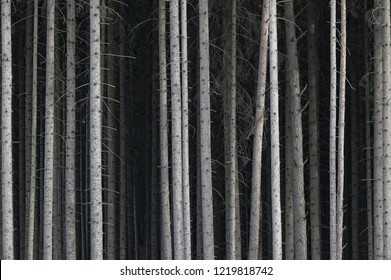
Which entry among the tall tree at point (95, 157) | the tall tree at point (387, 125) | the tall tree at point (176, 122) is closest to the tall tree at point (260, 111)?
the tall tree at point (176, 122)

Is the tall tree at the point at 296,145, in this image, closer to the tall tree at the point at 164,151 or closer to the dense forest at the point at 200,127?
the dense forest at the point at 200,127

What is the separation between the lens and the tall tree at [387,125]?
1645 centimetres

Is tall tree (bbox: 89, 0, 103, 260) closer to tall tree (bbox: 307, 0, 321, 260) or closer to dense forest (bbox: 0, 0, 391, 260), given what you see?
dense forest (bbox: 0, 0, 391, 260)

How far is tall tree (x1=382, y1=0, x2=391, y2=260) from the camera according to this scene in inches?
648

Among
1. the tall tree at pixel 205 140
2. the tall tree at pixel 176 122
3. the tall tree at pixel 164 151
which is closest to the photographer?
the tall tree at pixel 176 122

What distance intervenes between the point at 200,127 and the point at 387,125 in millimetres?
3763

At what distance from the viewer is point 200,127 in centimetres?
1689

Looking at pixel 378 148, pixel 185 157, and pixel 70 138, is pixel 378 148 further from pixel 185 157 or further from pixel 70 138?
pixel 70 138

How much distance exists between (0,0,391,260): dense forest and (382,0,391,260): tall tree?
0.08 feet

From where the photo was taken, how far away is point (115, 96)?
23.0m

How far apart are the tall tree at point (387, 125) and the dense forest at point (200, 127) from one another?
0.08 feet

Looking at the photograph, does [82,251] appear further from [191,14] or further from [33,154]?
[191,14]

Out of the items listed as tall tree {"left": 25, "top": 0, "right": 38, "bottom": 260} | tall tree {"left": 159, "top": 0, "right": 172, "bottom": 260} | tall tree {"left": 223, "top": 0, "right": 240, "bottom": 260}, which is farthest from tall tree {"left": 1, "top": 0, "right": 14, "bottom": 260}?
tall tree {"left": 223, "top": 0, "right": 240, "bottom": 260}

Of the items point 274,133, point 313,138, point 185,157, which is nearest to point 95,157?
point 185,157
